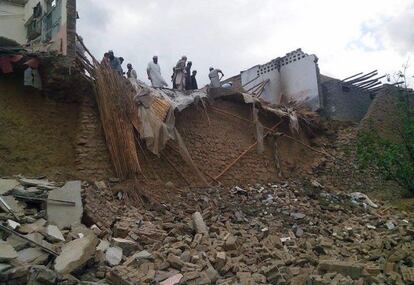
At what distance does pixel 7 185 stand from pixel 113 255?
1.85 meters

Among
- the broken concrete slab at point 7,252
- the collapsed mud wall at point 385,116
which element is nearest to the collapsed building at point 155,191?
the broken concrete slab at point 7,252

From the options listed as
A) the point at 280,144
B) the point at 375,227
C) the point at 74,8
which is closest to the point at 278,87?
the point at 280,144

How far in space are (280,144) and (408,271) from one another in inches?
255

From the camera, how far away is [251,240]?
20.9 feet

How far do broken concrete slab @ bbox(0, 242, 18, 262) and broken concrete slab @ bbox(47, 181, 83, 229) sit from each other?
1.09 meters

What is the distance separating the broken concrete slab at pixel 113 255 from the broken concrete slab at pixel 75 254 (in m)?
0.24

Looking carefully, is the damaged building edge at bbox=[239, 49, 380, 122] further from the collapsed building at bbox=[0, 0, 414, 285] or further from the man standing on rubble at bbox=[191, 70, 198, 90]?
the man standing on rubble at bbox=[191, 70, 198, 90]

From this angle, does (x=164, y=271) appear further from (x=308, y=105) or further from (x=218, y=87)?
(x=308, y=105)

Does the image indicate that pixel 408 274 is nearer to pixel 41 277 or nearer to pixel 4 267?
pixel 41 277

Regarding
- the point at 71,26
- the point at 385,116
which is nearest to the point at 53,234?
the point at 71,26

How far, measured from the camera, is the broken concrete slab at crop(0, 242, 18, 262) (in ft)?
13.1

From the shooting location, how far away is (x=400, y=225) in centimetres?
784

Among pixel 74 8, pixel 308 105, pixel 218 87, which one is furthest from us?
pixel 308 105

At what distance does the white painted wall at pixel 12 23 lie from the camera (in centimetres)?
1116
